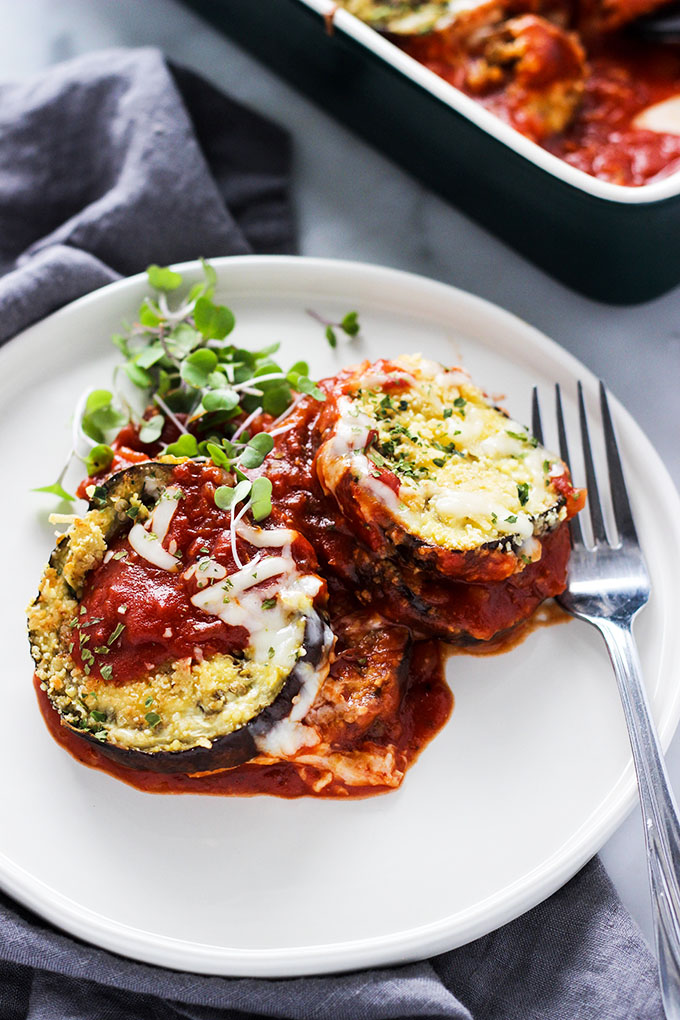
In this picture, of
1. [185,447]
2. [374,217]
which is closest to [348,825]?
[185,447]

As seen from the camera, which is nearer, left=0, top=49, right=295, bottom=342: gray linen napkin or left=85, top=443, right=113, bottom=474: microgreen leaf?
left=85, top=443, right=113, bottom=474: microgreen leaf

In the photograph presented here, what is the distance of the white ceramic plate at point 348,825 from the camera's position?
272 cm

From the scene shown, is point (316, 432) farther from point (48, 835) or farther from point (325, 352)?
point (48, 835)

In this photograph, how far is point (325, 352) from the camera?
358 centimetres

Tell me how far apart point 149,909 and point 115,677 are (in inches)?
25.8

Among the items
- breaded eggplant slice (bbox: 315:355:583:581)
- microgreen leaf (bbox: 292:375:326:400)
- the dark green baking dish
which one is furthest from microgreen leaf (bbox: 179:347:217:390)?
the dark green baking dish

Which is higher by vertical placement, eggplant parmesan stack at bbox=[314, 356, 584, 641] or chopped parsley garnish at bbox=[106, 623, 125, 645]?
eggplant parmesan stack at bbox=[314, 356, 584, 641]

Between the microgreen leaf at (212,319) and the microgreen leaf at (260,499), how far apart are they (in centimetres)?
86

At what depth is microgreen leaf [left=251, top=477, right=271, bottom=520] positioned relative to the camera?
2.77 m

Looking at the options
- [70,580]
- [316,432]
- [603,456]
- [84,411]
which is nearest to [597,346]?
[603,456]

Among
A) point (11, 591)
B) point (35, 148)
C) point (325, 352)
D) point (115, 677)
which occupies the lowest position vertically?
point (11, 591)

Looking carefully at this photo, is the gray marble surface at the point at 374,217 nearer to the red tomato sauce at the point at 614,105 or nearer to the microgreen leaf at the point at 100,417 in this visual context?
the red tomato sauce at the point at 614,105

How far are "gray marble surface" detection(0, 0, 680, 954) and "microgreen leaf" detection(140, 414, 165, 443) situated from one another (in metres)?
1.29

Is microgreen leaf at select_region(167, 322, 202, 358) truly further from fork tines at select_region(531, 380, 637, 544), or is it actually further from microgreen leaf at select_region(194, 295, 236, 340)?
fork tines at select_region(531, 380, 637, 544)
